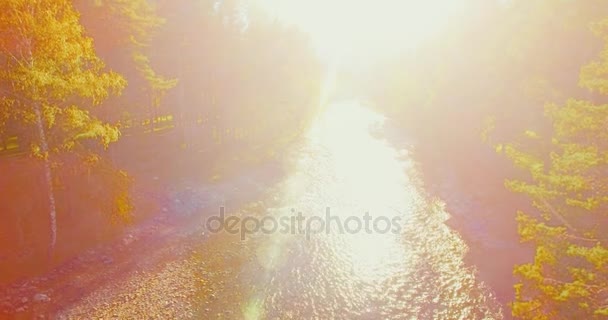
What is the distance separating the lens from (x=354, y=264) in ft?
62.6

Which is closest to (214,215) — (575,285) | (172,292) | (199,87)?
(172,292)

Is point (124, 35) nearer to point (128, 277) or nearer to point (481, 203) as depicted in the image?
point (128, 277)

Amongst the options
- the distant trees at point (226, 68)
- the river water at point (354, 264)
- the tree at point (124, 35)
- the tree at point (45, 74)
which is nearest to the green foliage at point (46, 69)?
the tree at point (45, 74)

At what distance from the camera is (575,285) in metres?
9.73

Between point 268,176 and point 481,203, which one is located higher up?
point 268,176

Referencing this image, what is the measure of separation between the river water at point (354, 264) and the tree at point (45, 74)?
9.10 metres

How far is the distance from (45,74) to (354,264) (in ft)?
51.6

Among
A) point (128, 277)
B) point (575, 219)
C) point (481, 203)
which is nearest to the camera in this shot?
point (575, 219)

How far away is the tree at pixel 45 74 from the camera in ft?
44.3

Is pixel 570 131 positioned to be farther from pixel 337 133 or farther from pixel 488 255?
pixel 337 133

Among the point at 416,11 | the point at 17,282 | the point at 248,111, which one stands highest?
the point at 416,11

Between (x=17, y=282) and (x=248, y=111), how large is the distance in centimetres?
2509

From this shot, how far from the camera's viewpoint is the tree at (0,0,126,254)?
13508 millimetres

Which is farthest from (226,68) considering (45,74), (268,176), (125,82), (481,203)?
(481,203)
